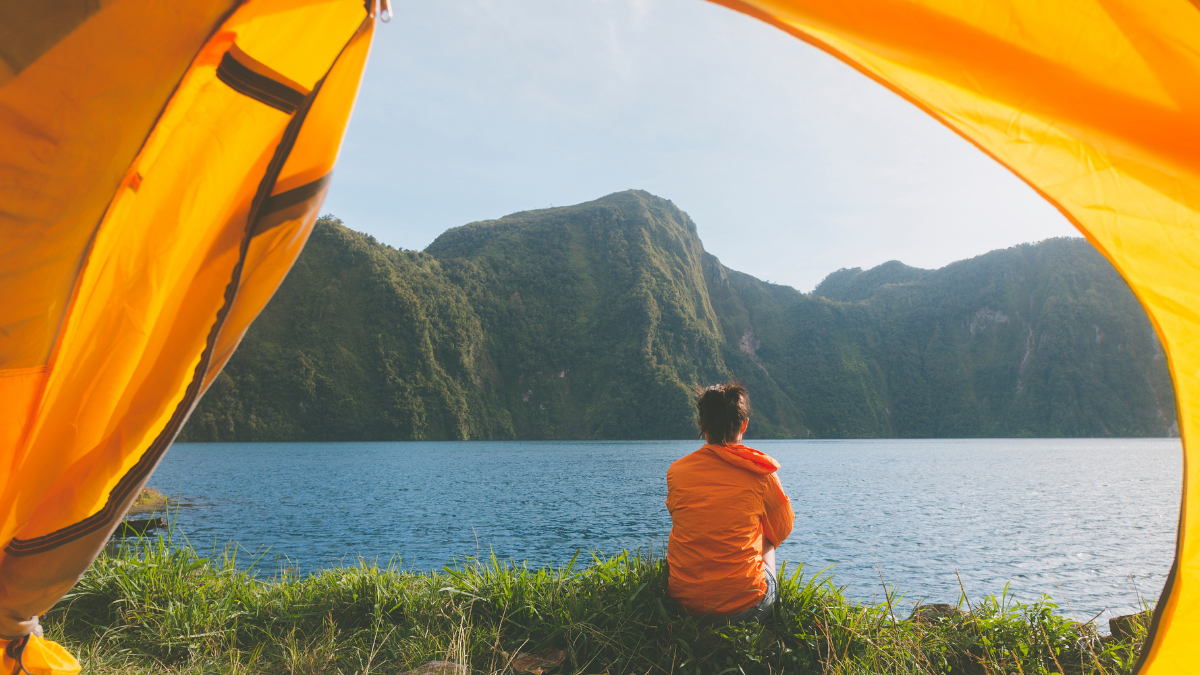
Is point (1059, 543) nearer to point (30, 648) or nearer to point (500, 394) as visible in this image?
point (30, 648)

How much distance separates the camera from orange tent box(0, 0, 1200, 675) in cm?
101

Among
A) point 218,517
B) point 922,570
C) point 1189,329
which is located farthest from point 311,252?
point 1189,329

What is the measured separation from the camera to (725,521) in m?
2.47

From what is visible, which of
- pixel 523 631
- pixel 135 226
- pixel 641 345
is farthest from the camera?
pixel 641 345

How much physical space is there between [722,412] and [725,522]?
528mm

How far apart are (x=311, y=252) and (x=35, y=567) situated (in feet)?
294

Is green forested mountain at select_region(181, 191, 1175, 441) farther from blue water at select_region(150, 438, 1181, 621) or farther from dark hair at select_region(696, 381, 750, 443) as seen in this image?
dark hair at select_region(696, 381, 750, 443)

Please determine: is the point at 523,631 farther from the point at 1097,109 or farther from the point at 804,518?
the point at 804,518

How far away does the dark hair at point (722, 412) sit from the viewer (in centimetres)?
266

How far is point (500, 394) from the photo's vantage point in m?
92.4

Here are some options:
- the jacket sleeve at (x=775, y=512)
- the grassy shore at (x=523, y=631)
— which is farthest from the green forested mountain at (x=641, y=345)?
the jacket sleeve at (x=775, y=512)

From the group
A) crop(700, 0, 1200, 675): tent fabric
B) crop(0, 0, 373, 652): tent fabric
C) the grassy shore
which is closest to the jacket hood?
the grassy shore

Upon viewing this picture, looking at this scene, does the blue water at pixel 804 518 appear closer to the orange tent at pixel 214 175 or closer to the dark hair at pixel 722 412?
the dark hair at pixel 722 412

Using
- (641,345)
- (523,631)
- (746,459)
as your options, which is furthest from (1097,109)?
(641,345)
